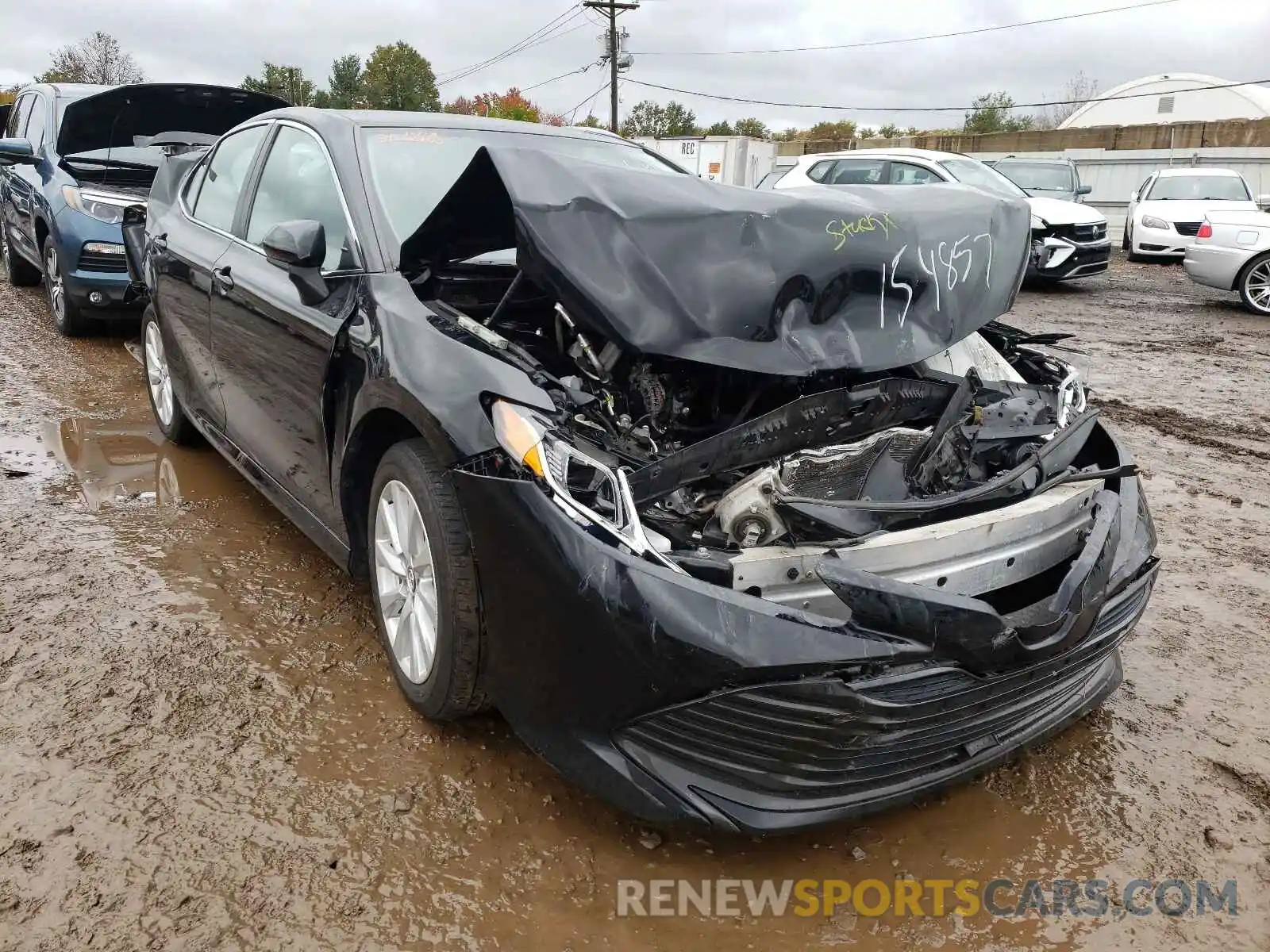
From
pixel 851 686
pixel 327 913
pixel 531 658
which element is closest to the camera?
pixel 851 686

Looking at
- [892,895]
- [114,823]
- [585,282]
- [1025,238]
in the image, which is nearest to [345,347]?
[585,282]

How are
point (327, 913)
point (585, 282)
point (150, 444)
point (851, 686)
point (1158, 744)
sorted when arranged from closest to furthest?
1. point (851, 686)
2. point (327, 913)
3. point (585, 282)
4. point (1158, 744)
5. point (150, 444)

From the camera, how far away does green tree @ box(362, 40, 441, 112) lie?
53062 millimetres

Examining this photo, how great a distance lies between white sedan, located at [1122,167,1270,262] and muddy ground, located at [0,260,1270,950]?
13503 mm

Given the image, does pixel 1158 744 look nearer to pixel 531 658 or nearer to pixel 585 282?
pixel 531 658

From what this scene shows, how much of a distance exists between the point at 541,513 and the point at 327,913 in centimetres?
96

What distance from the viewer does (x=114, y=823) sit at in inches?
87.0

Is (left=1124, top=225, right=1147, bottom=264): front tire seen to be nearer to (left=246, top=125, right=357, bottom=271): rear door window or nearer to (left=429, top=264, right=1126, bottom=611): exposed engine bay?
(left=429, top=264, right=1126, bottom=611): exposed engine bay

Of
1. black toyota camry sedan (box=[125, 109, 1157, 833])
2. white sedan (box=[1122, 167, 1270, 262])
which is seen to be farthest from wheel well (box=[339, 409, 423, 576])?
white sedan (box=[1122, 167, 1270, 262])

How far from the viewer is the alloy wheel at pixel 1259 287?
36.3 feet

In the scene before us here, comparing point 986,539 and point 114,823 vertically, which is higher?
point 986,539

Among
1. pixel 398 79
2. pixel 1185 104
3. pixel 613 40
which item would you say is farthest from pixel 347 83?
pixel 1185 104

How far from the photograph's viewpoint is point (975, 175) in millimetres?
12336

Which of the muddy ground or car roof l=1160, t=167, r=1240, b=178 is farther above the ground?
car roof l=1160, t=167, r=1240, b=178
